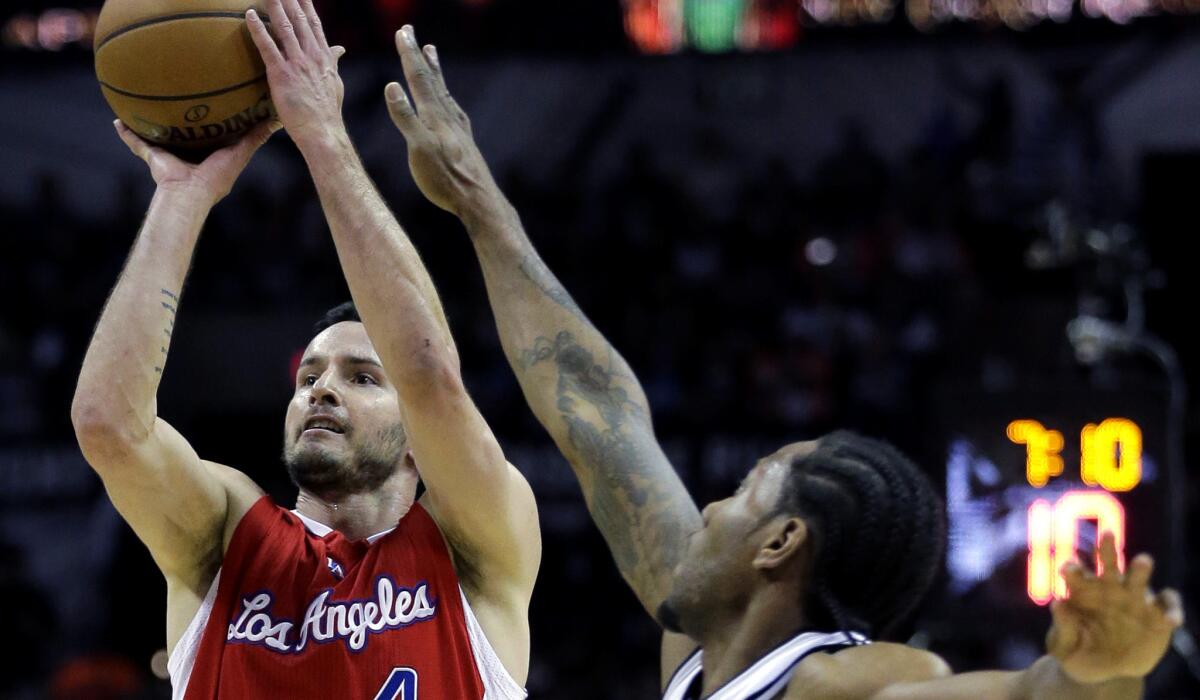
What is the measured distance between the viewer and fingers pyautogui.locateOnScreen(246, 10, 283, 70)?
3.08m

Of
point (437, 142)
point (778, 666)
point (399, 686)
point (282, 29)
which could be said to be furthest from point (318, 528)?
point (778, 666)

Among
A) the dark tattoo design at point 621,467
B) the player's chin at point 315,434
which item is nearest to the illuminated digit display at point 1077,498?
the dark tattoo design at point 621,467

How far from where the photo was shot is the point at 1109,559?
6.64 feet

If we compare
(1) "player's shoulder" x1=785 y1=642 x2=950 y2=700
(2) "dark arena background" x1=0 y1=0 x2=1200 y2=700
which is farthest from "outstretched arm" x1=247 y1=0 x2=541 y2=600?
(2) "dark arena background" x1=0 y1=0 x2=1200 y2=700

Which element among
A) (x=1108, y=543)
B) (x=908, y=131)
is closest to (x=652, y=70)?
(x=908, y=131)

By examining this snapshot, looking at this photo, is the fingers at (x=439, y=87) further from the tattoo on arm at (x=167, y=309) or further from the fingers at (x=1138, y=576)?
the fingers at (x=1138, y=576)

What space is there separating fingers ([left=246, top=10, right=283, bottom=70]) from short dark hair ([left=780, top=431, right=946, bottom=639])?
52.6 inches

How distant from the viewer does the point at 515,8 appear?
42.2 ft

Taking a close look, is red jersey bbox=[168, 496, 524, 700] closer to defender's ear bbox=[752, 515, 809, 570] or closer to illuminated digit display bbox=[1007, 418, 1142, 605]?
defender's ear bbox=[752, 515, 809, 570]

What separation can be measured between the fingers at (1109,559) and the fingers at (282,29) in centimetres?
188

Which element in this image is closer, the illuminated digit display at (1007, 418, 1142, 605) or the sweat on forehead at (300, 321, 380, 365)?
the sweat on forehead at (300, 321, 380, 365)

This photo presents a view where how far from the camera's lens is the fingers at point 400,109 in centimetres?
348

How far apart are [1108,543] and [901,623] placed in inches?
30.1

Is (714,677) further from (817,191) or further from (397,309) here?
(817,191)
